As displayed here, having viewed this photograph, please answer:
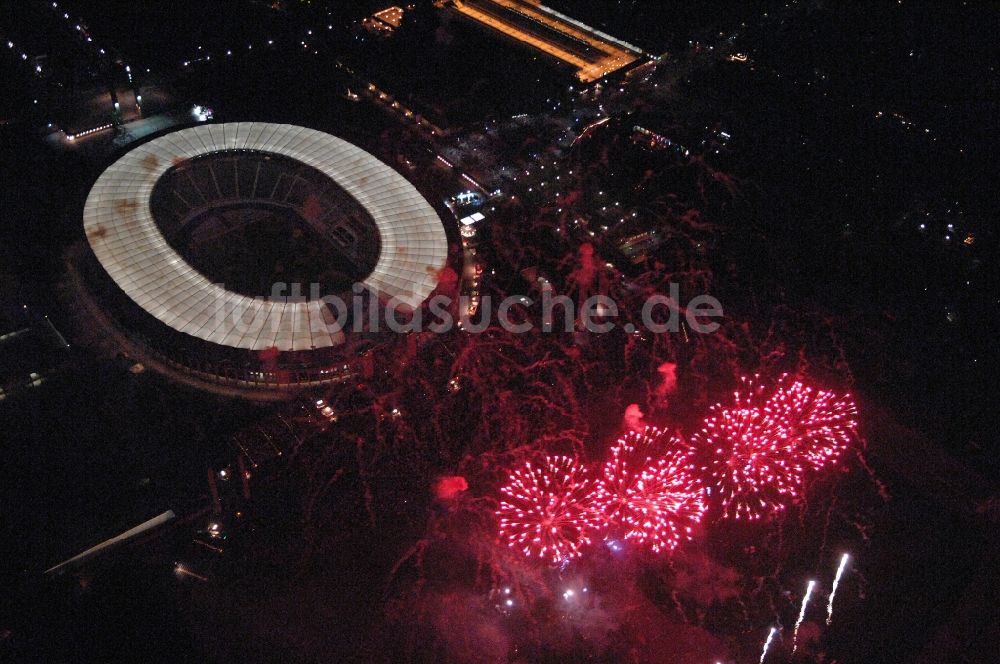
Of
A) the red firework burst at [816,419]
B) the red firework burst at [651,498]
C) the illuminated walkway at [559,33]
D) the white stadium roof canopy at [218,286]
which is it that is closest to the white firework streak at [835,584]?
the red firework burst at [816,419]

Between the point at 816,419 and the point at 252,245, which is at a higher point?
the point at 816,419

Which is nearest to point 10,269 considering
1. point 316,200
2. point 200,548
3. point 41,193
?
point 41,193

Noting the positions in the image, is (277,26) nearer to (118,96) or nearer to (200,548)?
(118,96)

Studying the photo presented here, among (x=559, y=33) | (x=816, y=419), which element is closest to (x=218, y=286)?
(x=816, y=419)

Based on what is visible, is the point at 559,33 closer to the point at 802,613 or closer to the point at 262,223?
the point at 262,223

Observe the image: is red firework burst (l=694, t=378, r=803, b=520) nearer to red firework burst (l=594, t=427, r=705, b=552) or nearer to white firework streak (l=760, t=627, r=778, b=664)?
red firework burst (l=594, t=427, r=705, b=552)

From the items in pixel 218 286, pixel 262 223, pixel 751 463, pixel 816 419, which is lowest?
pixel 751 463

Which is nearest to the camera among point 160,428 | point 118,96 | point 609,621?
point 609,621
